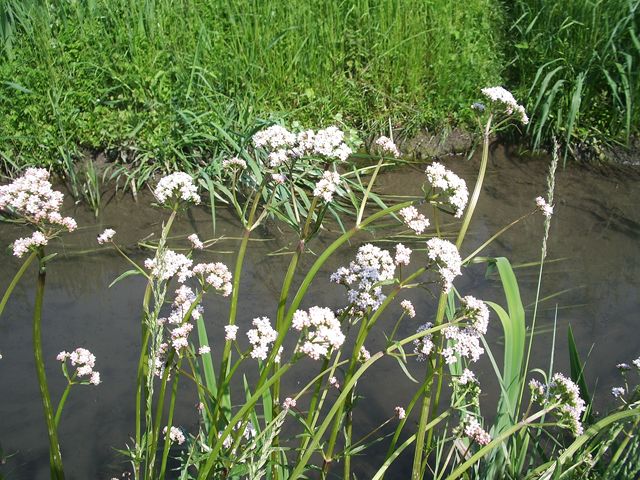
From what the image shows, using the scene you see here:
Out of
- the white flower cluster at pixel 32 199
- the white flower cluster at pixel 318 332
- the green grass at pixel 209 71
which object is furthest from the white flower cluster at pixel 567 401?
the green grass at pixel 209 71

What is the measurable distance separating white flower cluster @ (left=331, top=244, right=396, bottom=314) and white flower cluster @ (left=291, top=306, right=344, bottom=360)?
0.69 ft

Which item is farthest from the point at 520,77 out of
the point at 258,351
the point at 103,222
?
the point at 258,351

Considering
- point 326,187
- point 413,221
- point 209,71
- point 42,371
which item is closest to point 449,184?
point 413,221

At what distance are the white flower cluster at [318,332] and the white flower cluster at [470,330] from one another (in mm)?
302

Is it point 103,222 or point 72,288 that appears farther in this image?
point 103,222

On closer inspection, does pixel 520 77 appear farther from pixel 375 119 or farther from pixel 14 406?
pixel 14 406

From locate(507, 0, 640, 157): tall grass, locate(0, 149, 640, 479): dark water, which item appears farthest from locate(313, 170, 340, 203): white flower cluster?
locate(507, 0, 640, 157): tall grass

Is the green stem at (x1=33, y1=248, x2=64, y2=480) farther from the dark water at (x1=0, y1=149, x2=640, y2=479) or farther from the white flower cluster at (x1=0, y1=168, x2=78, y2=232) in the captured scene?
the dark water at (x1=0, y1=149, x2=640, y2=479)

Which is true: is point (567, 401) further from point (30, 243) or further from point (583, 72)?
point (583, 72)

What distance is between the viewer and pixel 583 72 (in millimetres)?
5641

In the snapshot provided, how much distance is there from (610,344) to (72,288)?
286 cm

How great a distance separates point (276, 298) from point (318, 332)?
255 centimetres

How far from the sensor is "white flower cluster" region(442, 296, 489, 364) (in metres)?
1.79

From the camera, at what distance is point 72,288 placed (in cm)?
427
